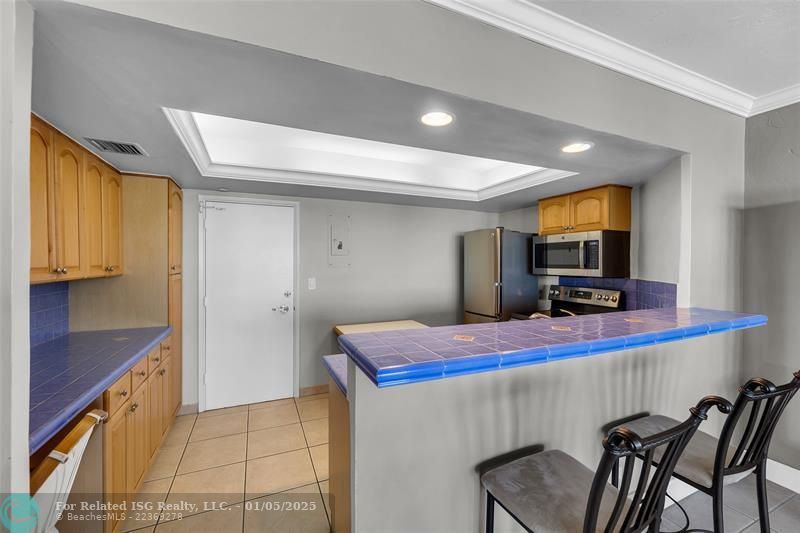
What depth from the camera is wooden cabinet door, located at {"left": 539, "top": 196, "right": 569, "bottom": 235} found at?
317 cm

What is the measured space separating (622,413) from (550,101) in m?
1.57

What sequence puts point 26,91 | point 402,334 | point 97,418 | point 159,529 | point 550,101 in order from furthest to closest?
point 159,529 < point 550,101 < point 402,334 < point 97,418 < point 26,91

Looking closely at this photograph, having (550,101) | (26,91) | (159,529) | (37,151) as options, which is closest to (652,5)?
(550,101)

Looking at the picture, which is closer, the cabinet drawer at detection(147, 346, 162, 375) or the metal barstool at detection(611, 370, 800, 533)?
the metal barstool at detection(611, 370, 800, 533)

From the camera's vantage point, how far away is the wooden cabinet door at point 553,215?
3166mm

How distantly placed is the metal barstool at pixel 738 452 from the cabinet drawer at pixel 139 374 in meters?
2.69

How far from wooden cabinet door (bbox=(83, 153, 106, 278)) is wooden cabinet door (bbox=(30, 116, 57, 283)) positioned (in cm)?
33

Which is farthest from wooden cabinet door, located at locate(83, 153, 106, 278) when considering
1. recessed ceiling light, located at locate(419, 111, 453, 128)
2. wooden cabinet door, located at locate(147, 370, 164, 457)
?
recessed ceiling light, located at locate(419, 111, 453, 128)

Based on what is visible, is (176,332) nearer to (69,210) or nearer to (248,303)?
(248,303)

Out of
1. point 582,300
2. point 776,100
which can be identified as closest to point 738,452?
point 582,300

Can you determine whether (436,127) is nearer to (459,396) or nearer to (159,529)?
(459,396)

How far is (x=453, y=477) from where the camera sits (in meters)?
1.23

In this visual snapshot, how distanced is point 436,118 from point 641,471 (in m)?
1.48

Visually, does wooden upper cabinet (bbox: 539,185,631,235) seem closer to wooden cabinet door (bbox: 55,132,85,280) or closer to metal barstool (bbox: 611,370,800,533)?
metal barstool (bbox: 611,370,800,533)
